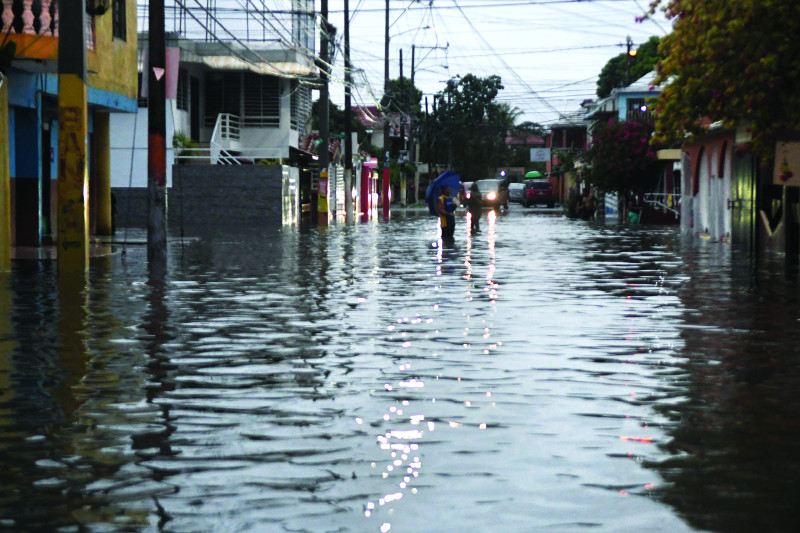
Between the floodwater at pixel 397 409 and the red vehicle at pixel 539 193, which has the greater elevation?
the red vehicle at pixel 539 193

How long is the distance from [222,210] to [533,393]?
47.2m

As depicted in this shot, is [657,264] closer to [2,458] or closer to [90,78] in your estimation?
[90,78]

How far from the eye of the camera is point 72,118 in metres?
21.6

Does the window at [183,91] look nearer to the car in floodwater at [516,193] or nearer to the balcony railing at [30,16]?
the balcony railing at [30,16]

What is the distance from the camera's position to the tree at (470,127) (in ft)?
450

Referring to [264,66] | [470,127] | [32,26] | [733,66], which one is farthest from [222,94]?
[470,127]

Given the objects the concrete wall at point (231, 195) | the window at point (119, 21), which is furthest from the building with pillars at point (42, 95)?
the concrete wall at point (231, 195)

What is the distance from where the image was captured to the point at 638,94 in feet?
272

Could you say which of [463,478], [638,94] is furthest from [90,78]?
[638,94]

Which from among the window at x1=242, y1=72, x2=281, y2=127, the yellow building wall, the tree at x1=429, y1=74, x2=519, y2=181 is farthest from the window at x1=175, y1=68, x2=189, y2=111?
the tree at x1=429, y1=74, x2=519, y2=181

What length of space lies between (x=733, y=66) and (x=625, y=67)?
93299mm

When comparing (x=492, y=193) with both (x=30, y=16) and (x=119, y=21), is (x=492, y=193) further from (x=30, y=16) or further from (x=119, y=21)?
(x=30, y=16)

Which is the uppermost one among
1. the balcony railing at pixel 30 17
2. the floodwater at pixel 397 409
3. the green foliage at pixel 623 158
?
the balcony railing at pixel 30 17

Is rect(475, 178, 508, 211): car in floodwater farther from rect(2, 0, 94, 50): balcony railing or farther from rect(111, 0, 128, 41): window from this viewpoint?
rect(2, 0, 94, 50): balcony railing
